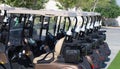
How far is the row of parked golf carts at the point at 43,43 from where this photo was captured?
711 cm

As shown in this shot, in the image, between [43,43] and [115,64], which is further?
[115,64]

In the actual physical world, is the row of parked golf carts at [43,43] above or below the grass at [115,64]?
above

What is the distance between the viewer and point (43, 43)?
10031 millimetres

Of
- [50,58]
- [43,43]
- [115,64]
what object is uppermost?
[50,58]

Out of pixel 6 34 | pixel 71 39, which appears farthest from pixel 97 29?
pixel 6 34

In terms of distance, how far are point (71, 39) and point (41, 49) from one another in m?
1.59

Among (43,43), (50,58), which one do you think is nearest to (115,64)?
(43,43)

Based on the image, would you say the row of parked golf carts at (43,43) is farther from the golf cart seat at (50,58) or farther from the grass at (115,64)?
the grass at (115,64)

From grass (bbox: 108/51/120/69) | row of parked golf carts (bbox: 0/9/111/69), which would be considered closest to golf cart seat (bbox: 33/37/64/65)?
row of parked golf carts (bbox: 0/9/111/69)

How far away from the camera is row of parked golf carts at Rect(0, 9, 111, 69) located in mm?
7112

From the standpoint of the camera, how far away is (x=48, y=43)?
10414 millimetres

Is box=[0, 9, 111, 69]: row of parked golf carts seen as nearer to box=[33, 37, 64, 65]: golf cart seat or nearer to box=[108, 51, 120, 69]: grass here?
box=[33, 37, 64, 65]: golf cart seat

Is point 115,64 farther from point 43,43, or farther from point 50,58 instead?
point 50,58

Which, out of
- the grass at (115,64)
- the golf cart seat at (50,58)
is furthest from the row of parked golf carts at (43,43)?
the grass at (115,64)
